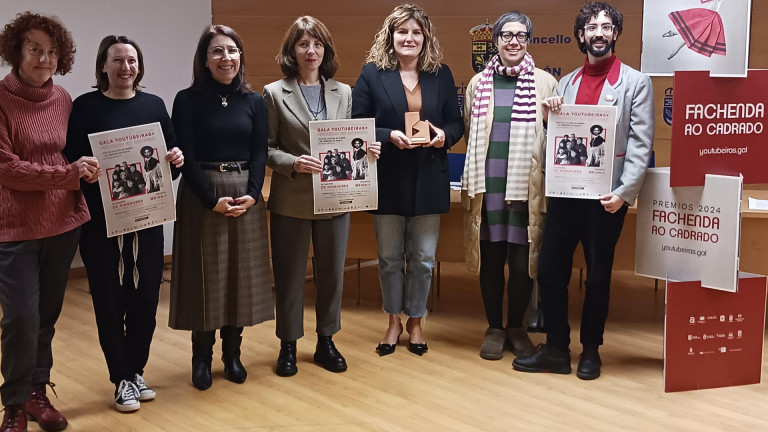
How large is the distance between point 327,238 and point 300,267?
186 millimetres

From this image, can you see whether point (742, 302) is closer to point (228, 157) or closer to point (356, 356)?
point (356, 356)

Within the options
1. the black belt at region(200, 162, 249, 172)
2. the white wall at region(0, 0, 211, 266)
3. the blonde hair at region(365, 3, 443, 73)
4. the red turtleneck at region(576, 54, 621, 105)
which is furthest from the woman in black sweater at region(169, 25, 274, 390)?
the white wall at region(0, 0, 211, 266)

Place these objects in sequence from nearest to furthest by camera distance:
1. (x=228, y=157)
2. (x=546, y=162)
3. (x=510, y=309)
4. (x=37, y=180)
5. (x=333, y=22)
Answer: (x=37, y=180)
(x=228, y=157)
(x=546, y=162)
(x=510, y=309)
(x=333, y=22)

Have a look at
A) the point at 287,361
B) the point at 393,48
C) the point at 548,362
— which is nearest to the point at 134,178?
the point at 287,361

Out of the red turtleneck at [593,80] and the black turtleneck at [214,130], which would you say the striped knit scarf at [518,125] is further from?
the black turtleneck at [214,130]

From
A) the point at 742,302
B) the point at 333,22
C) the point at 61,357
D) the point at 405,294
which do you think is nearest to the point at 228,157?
the point at 405,294

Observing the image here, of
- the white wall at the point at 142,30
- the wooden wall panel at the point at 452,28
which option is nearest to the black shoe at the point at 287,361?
the white wall at the point at 142,30

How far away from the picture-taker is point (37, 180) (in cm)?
290

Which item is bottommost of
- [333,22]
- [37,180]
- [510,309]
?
[510,309]

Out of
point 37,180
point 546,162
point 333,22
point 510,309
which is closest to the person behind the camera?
point 37,180

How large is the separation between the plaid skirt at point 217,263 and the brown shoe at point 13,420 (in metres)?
0.71

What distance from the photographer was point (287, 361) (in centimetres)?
385

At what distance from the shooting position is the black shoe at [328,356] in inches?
154

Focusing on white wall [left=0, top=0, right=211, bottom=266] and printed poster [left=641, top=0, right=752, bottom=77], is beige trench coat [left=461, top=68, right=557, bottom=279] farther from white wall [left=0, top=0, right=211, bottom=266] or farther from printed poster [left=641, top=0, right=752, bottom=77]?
white wall [left=0, top=0, right=211, bottom=266]
